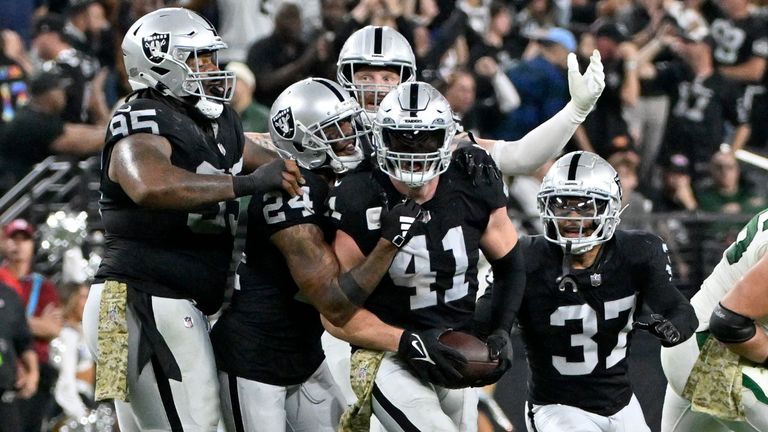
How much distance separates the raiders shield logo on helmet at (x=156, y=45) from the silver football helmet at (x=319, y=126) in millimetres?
449

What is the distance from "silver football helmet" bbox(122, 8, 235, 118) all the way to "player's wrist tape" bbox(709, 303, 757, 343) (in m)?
1.90

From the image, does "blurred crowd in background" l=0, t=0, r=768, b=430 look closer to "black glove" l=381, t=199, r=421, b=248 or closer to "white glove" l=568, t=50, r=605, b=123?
"white glove" l=568, t=50, r=605, b=123

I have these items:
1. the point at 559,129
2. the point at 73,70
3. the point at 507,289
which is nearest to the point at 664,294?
the point at 507,289

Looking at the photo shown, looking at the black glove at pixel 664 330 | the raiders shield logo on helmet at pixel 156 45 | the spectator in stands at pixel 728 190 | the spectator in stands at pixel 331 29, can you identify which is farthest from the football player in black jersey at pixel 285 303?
the spectator in stands at pixel 728 190

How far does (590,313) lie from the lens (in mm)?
6062

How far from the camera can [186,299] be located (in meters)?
5.78

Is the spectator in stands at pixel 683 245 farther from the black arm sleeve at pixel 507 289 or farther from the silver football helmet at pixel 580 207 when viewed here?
the black arm sleeve at pixel 507 289

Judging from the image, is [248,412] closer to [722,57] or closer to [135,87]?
[135,87]

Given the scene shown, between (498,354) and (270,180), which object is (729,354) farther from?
(270,180)

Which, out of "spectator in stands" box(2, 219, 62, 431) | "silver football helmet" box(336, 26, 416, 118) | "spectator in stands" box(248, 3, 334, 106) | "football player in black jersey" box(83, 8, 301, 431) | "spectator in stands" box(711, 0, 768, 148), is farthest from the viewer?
"spectator in stands" box(711, 0, 768, 148)

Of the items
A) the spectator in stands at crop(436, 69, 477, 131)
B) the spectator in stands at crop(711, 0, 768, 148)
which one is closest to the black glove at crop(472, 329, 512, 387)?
the spectator in stands at crop(436, 69, 477, 131)

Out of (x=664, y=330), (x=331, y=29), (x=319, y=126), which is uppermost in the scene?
(x=319, y=126)

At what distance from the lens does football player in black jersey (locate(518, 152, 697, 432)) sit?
6027mm

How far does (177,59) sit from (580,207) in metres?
1.56
